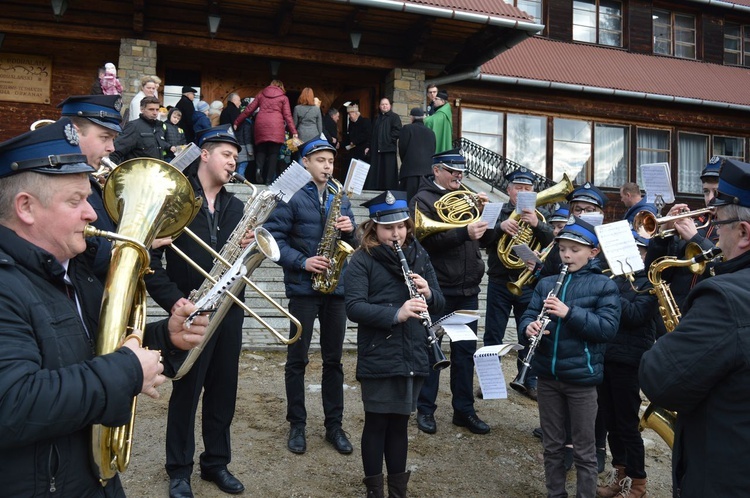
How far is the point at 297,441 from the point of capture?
4.75 m

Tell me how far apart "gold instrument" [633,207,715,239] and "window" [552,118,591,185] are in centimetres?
1250

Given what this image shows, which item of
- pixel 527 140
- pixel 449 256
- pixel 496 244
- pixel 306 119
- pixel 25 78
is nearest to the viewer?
pixel 449 256

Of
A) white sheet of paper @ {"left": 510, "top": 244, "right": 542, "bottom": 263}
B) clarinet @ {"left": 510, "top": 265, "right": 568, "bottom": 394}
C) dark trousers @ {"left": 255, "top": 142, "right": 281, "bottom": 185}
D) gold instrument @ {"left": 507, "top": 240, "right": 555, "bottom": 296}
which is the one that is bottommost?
clarinet @ {"left": 510, "top": 265, "right": 568, "bottom": 394}

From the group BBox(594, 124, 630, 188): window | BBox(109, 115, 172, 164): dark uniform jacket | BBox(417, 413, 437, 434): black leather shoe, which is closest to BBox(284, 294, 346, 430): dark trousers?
BBox(417, 413, 437, 434): black leather shoe

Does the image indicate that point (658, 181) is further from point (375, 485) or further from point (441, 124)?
point (441, 124)

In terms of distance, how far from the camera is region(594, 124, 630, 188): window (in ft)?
56.8

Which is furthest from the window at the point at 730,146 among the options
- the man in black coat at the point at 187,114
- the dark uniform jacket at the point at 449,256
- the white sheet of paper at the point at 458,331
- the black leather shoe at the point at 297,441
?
the black leather shoe at the point at 297,441

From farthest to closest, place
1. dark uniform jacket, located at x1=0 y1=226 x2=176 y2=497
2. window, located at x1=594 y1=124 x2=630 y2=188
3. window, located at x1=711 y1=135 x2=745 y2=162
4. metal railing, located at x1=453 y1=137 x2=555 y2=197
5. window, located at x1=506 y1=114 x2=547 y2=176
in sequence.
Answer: window, located at x1=711 y1=135 x2=745 y2=162
window, located at x1=594 y1=124 x2=630 y2=188
window, located at x1=506 y1=114 x2=547 y2=176
metal railing, located at x1=453 y1=137 x2=555 y2=197
dark uniform jacket, located at x1=0 y1=226 x2=176 y2=497

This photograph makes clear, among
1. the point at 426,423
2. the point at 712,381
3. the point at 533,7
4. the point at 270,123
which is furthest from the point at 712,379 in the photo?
the point at 533,7

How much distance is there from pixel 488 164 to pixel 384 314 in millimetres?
12355

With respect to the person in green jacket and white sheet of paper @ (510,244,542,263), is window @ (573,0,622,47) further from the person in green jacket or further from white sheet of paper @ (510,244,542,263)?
white sheet of paper @ (510,244,542,263)

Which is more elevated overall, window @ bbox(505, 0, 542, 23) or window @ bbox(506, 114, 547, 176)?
window @ bbox(505, 0, 542, 23)

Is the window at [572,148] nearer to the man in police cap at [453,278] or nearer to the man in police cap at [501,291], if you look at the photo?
the man in police cap at [501,291]

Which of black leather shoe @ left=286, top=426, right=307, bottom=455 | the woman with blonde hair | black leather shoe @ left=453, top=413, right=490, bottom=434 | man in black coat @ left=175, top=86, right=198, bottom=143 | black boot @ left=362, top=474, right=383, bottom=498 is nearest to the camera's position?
black boot @ left=362, top=474, right=383, bottom=498
